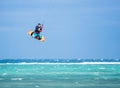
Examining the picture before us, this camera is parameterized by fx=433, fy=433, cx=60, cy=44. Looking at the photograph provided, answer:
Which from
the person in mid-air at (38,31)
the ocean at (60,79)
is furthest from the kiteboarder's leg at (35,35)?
the ocean at (60,79)

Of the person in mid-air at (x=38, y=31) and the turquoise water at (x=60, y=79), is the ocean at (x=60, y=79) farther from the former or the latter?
the person in mid-air at (x=38, y=31)

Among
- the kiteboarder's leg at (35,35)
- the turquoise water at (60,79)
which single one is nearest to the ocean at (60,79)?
the turquoise water at (60,79)

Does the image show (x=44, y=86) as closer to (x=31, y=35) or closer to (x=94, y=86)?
(x=94, y=86)

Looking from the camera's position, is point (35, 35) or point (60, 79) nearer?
point (35, 35)

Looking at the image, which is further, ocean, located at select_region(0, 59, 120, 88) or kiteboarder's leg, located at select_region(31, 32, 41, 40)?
ocean, located at select_region(0, 59, 120, 88)

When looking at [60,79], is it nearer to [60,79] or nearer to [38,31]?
[60,79]

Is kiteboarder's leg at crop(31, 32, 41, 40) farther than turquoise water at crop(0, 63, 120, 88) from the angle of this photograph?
No

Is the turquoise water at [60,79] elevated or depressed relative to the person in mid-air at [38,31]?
depressed

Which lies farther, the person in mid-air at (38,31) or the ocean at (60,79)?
the ocean at (60,79)

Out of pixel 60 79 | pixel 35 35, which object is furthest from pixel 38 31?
pixel 60 79

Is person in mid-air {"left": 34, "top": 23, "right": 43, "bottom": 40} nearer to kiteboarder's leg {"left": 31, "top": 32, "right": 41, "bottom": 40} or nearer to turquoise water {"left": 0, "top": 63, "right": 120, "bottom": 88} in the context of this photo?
kiteboarder's leg {"left": 31, "top": 32, "right": 41, "bottom": 40}

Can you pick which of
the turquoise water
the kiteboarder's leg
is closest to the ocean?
the turquoise water

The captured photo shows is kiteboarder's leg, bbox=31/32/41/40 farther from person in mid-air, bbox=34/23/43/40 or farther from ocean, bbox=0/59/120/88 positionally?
ocean, bbox=0/59/120/88

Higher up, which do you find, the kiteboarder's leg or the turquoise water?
the kiteboarder's leg
